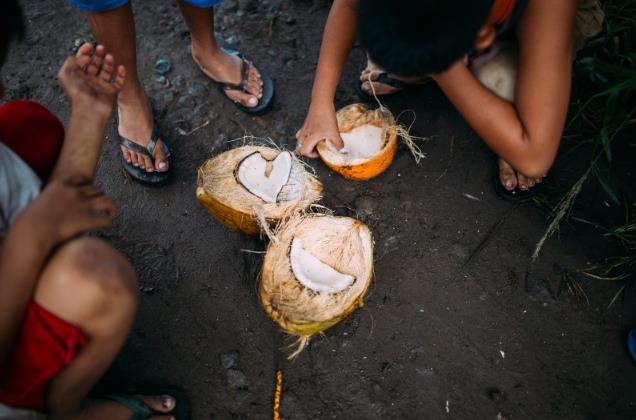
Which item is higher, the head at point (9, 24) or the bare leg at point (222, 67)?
the head at point (9, 24)

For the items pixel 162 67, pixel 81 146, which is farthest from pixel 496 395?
pixel 162 67

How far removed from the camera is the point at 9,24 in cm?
126

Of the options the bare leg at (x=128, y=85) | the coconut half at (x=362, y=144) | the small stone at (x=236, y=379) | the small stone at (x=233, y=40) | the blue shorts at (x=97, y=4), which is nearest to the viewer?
the blue shorts at (x=97, y=4)

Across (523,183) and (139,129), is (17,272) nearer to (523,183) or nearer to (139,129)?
(139,129)

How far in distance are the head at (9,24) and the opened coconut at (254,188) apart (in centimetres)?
75

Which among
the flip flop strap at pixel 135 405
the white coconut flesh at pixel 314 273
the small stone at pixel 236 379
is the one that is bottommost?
the small stone at pixel 236 379

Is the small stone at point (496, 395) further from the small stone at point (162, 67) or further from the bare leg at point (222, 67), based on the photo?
the small stone at point (162, 67)

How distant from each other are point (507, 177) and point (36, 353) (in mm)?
1921

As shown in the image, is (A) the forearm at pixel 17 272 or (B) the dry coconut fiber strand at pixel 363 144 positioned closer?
(A) the forearm at pixel 17 272

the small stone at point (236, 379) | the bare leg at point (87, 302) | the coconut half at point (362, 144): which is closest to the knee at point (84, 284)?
the bare leg at point (87, 302)

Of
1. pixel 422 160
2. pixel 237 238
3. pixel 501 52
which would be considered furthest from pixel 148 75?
pixel 501 52

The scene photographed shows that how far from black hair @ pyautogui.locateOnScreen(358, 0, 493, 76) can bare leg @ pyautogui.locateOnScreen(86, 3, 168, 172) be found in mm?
1035

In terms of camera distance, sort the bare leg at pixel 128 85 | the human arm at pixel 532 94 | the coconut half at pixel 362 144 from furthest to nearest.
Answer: the coconut half at pixel 362 144 < the bare leg at pixel 128 85 < the human arm at pixel 532 94

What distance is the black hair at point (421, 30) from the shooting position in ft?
3.76
